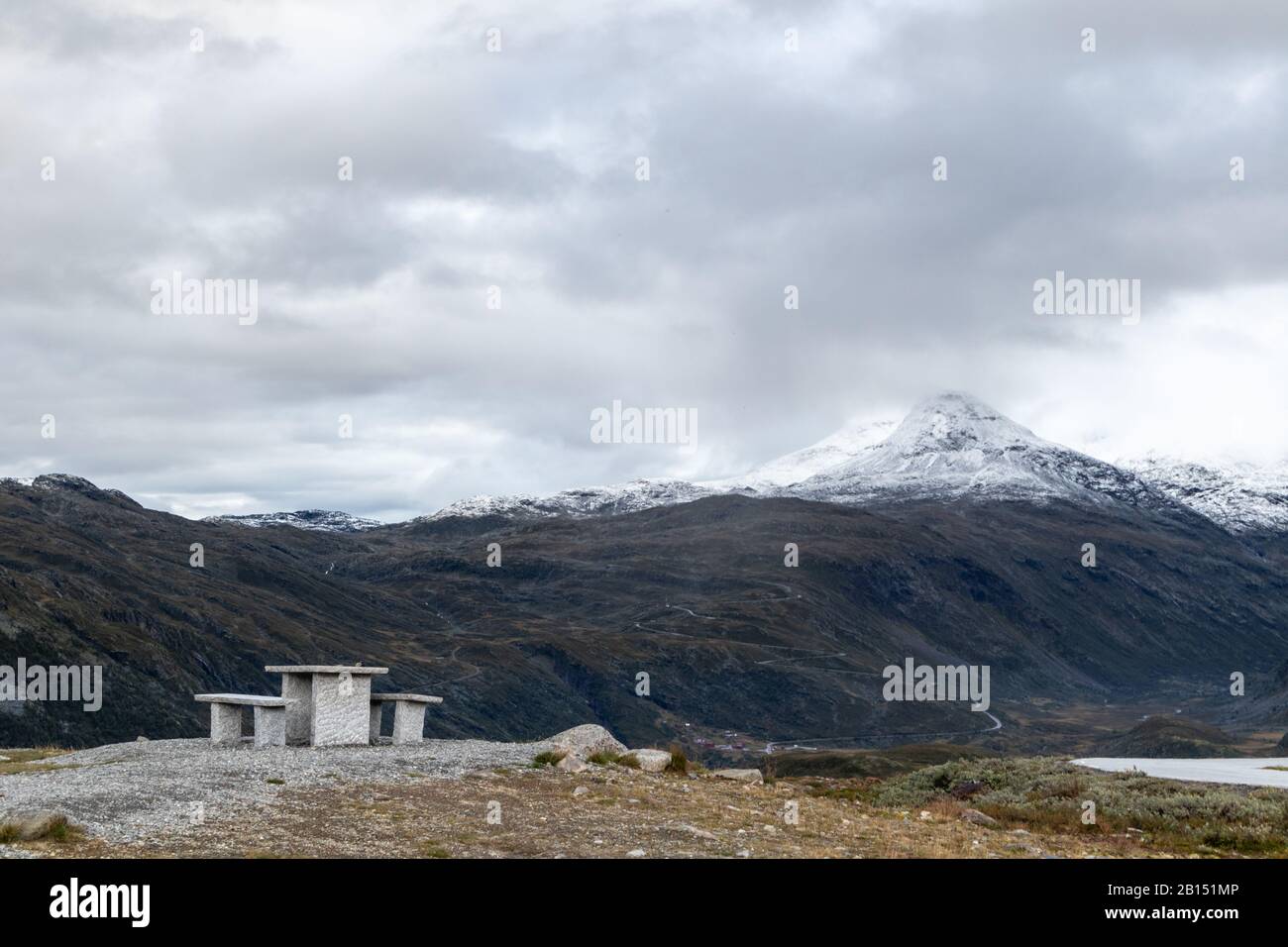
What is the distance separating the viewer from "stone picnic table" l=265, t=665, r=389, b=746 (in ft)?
106

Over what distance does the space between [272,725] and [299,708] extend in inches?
32.7

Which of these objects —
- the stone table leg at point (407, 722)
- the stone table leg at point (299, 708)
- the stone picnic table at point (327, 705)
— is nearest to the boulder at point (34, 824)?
the stone picnic table at point (327, 705)

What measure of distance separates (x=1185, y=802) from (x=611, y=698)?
174 m

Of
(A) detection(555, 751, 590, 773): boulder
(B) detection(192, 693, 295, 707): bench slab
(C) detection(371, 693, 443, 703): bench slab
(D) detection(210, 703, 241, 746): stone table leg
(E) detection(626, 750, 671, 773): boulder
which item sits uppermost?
(B) detection(192, 693, 295, 707): bench slab

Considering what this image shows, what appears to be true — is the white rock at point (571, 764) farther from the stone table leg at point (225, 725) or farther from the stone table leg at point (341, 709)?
the stone table leg at point (225, 725)

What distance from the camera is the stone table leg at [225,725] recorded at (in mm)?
34094

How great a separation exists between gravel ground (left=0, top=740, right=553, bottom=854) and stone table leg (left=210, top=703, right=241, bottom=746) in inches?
18.9

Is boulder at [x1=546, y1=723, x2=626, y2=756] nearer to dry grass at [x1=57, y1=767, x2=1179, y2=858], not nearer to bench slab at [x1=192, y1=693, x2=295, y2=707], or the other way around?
dry grass at [x1=57, y1=767, x2=1179, y2=858]

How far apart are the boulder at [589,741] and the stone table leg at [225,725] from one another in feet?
29.6

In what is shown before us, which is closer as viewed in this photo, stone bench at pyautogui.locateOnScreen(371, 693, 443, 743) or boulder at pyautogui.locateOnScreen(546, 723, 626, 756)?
boulder at pyautogui.locateOnScreen(546, 723, 626, 756)

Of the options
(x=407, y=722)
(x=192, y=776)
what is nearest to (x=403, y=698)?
(x=407, y=722)

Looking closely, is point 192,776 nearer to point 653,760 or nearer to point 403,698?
point 653,760

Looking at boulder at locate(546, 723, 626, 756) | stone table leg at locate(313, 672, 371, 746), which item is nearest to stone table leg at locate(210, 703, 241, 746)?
stone table leg at locate(313, 672, 371, 746)
